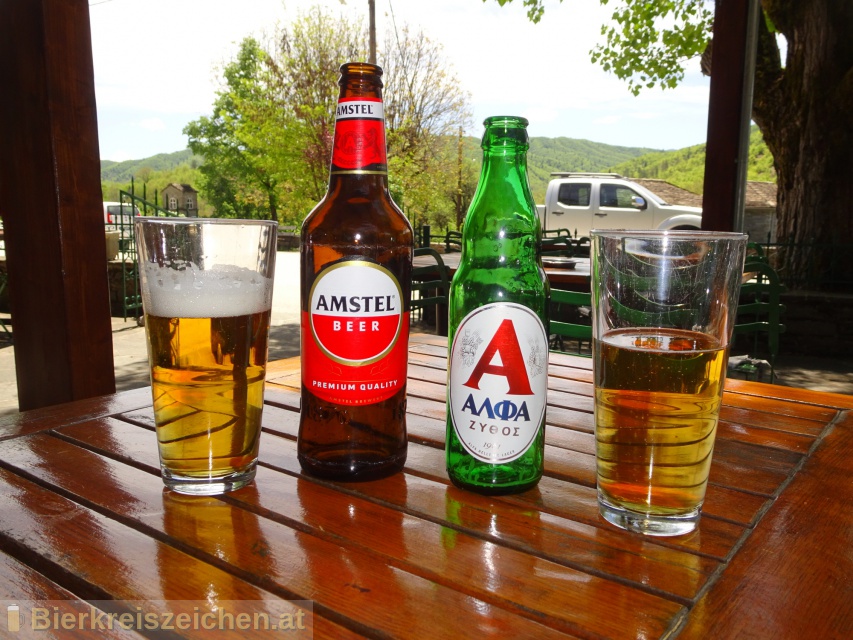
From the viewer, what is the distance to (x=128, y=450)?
945 millimetres

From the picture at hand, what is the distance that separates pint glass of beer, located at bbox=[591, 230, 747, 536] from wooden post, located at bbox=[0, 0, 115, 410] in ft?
5.09

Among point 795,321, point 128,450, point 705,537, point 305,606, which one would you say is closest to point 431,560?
point 305,606

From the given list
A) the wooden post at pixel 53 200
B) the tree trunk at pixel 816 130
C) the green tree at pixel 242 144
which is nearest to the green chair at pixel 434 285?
the wooden post at pixel 53 200

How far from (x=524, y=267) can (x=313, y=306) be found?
0.88 feet

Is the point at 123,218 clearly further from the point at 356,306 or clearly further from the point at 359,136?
the point at 356,306

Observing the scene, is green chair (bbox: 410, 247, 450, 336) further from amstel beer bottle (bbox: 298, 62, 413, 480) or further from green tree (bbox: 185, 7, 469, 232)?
green tree (bbox: 185, 7, 469, 232)

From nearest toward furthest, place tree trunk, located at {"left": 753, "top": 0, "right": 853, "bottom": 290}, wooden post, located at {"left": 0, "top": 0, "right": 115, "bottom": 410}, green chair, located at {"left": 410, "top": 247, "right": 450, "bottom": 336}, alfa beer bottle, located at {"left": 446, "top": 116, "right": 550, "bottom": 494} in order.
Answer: alfa beer bottle, located at {"left": 446, "top": 116, "right": 550, "bottom": 494}, wooden post, located at {"left": 0, "top": 0, "right": 115, "bottom": 410}, green chair, located at {"left": 410, "top": 247, "right": 450, "bottom": 336}, tree trunk, located at {"left": 753, "top": 0, "right": 853, "bottom": 290}

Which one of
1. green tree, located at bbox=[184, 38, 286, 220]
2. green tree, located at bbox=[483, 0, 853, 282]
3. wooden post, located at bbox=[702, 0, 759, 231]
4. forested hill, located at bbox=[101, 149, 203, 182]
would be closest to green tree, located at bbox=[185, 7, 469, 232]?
green tree, located at bbox=[184, 38, 286, 220]

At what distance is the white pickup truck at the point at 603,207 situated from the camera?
1213cm

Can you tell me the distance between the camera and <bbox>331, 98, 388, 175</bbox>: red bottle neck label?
881 mm

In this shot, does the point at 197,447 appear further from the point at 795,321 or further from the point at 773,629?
Result: the point at 795,321

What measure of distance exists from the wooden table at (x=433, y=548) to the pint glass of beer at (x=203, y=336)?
0.05 meters

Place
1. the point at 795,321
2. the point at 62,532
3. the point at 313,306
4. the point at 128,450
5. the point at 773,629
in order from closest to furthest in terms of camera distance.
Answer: the point at 773,629 < the point at 62,532 < the point at 313,306 < the point at 128,450 < the point at 795,321

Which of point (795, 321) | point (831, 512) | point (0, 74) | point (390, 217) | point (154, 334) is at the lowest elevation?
point (795, 321)
